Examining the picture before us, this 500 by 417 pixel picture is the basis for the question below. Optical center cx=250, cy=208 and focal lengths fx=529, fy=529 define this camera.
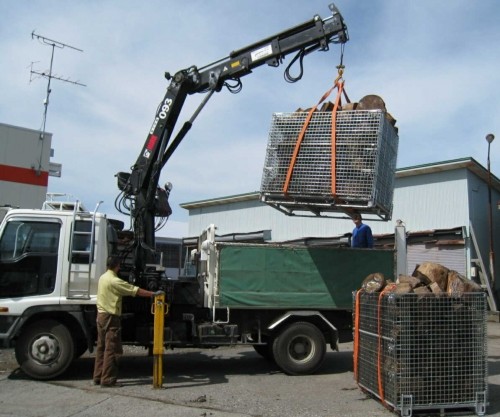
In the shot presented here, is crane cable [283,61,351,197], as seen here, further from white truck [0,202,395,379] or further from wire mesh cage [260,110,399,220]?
white truck [0,202,395,379]

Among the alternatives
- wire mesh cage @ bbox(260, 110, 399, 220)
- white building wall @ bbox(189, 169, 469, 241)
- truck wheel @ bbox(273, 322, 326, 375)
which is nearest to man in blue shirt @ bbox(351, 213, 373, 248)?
wire mesh cage @ bbox(260, 110, 399, 220)

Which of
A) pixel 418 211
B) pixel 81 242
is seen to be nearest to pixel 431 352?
pixel 81 242

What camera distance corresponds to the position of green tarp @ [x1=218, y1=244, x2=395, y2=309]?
28.4 ft

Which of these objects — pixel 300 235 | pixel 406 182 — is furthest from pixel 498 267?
pixel 300 235

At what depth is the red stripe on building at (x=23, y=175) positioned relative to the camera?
13.9 m

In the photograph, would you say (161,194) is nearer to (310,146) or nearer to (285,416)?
(310,146)

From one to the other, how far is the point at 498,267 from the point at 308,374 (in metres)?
16.4

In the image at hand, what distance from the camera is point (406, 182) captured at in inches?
842

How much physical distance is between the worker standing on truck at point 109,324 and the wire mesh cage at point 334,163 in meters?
2.59

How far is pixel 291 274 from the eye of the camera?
8.84 meters

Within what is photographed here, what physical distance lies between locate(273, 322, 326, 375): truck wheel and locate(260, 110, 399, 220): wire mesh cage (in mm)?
2099

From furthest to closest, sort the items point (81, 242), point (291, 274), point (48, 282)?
point (291, 274) < point (81, 242) < point (48, 282)

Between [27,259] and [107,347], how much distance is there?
1.84 meters

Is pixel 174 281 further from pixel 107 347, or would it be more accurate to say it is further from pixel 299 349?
pixel 299 349
